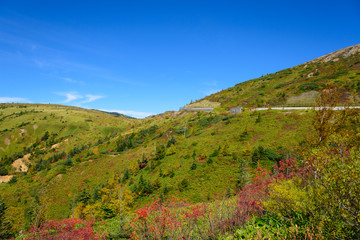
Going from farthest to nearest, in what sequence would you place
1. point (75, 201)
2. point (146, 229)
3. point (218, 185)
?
1. point (75, 201)
2. point (218, 185)
3. point (146, 229)

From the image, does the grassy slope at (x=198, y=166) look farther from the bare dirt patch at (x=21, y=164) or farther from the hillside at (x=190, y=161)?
the bare dirt patch at (x=21, y=164)

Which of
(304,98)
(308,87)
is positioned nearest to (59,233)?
(304,98)

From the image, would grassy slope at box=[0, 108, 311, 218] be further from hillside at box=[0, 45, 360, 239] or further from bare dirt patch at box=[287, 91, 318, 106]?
bare dirt patch at box=[287, 91, 318, 106]

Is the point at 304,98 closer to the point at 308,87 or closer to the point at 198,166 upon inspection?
the point at 308,87

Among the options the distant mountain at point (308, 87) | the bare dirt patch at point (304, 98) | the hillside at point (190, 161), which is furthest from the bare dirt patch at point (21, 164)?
the bare dirt patch at point (304, 98)

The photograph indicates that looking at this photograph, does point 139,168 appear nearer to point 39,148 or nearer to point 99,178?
point 99,178

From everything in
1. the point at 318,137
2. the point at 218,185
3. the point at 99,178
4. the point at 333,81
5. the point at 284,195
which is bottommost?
the point at 99,178

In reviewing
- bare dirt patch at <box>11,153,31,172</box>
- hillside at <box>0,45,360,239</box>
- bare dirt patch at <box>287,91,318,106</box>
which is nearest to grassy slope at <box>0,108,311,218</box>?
hillside at <box>0,45,360,239</box>

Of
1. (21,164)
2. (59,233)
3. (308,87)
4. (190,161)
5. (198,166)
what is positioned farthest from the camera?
(21,164)

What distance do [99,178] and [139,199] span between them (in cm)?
2667

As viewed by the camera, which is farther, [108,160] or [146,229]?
[108,160]

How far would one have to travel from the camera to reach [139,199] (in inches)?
1204

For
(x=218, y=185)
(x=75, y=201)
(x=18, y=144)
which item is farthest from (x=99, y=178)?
(x=18, y=144)

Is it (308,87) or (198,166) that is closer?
(198,166)
